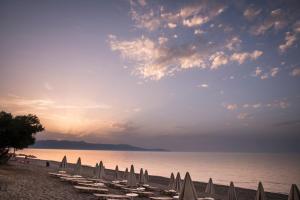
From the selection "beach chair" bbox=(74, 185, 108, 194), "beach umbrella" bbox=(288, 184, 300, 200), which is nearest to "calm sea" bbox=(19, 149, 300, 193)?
"beach chair" bbox=(74, 185, 108, 194)

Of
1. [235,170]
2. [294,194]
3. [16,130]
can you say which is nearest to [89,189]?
[294,194]

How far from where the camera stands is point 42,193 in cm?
1420

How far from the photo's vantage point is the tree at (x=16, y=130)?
2455 cm

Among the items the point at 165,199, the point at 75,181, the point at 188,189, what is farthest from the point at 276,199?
the point at 188,189

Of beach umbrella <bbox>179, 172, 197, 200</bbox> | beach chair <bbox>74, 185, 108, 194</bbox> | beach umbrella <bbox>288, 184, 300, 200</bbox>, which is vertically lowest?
beach chair <bbox>74, 185, 108, 194</bbox>

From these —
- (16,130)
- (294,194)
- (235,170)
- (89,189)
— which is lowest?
(89,189)

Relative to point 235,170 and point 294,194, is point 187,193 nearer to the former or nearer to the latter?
point 294,194

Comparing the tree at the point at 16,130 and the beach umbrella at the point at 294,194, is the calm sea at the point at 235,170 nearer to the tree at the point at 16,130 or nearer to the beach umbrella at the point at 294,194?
the tree at the point at 16,130

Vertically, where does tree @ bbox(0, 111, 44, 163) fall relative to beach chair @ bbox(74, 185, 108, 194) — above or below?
above

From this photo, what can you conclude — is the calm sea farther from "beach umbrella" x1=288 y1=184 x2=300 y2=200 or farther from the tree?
"beach umbrella" x1=288 y1=184 x2=300 y2=200

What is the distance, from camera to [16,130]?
24641 mm

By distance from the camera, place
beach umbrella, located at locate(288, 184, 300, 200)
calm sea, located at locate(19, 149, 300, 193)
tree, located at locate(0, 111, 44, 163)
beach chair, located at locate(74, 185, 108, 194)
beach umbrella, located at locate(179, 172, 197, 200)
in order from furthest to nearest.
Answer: calm sea, located at locate(19, 149, 300, 193)
tree, located at locate(0, 111, 44, 163)
beach chair, located at locate(74, 185, 108, 194)
beach umbrella, located at locate(179, 172, 197, 200)
beach umbrella, located at locate(288, 184, 300, 200)

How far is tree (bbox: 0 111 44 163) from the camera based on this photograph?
2455 cm

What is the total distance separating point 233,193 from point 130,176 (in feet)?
25.3
